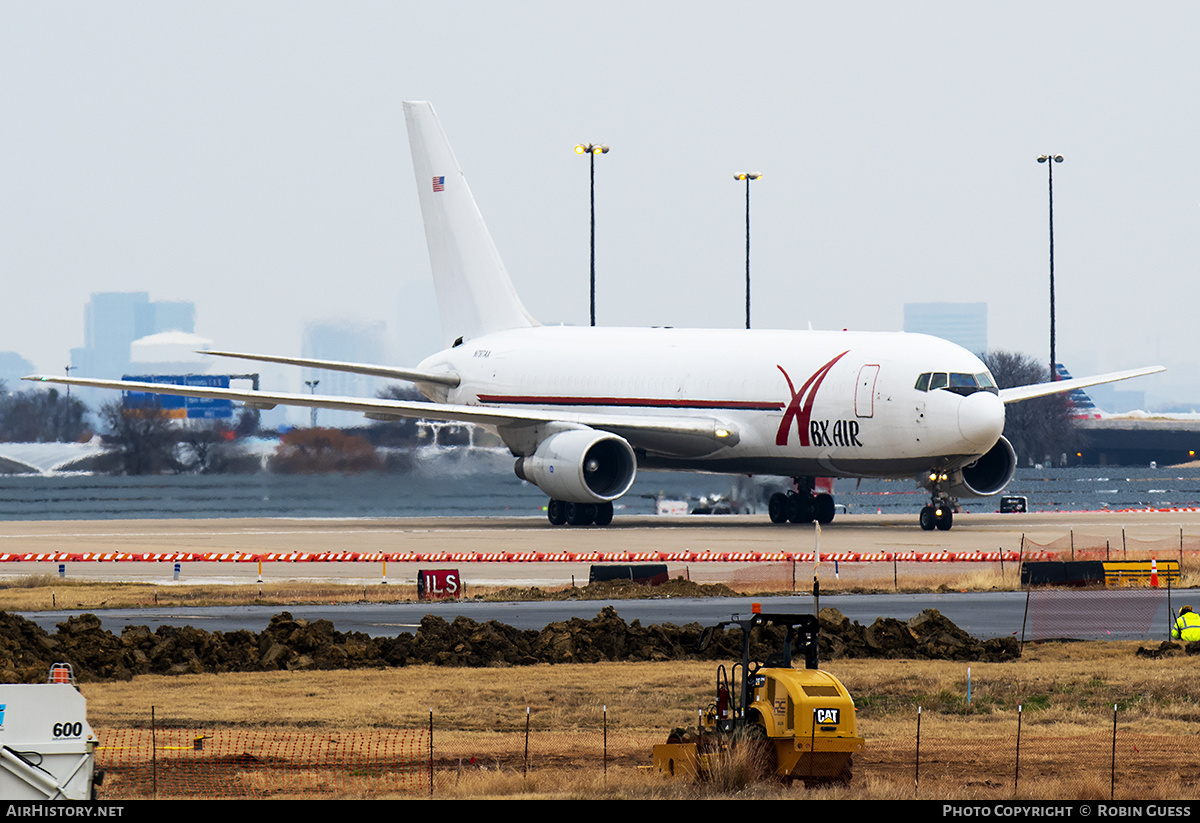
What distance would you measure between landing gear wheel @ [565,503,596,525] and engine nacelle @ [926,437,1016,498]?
10.3 metres

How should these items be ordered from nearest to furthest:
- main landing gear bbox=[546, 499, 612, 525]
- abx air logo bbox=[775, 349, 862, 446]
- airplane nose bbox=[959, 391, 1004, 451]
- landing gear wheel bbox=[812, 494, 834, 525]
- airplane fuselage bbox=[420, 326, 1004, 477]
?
1. airplane nose bbox=[959, 391, 1004, 451]
2. airplane fuselage bbox=[420, 326, 1004, 477]
3. abx air logo bbox=[775, 349, 862, 446]
4. main landing gear bbox=[546, 499, 612, 525]
5. landing gear wheel bbox=[812, 494, 834, 525]

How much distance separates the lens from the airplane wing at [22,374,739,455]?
52.2 metres

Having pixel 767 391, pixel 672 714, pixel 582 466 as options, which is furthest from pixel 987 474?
pixel 672 714

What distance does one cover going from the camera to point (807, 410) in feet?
165

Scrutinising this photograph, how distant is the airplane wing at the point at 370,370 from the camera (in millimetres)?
55963

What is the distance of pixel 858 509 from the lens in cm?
9062

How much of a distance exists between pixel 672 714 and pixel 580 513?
31.8 m

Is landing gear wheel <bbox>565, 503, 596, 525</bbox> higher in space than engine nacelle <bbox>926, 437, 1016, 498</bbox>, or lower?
lower

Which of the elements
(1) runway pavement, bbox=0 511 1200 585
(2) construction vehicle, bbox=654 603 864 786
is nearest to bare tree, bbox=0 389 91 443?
(1) runway pavement, bbox=0 511 1200 585

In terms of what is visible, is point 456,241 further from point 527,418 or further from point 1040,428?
point 1040,428

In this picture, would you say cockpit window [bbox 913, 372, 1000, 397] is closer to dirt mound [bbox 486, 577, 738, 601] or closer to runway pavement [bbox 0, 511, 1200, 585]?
runway pavement [bbox 0, 511, 1200, 585]

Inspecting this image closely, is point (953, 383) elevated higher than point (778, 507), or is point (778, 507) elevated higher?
point (953, 383)

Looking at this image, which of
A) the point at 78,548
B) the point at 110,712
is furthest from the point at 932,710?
the point at 78,548

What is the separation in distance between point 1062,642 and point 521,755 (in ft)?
40.8
